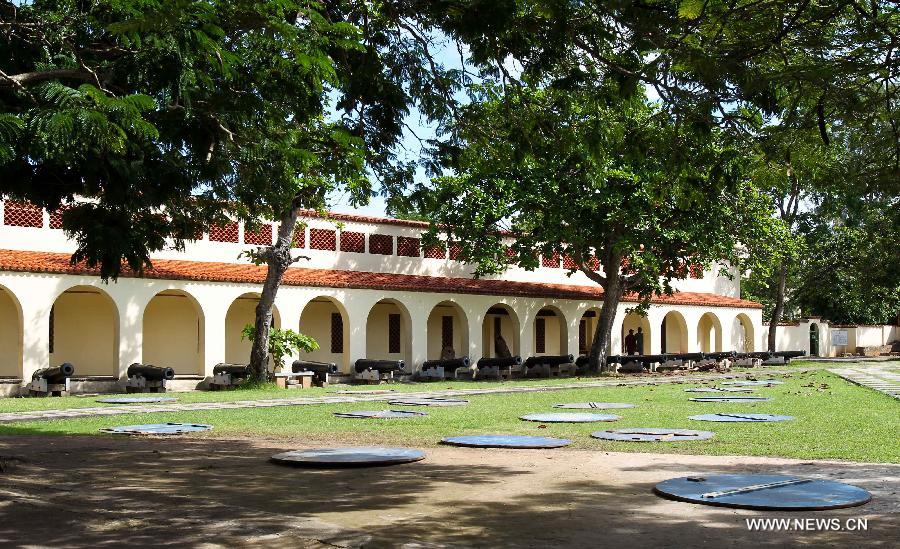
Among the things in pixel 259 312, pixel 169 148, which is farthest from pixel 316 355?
pixel 169 148

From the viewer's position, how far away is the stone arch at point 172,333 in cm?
2769

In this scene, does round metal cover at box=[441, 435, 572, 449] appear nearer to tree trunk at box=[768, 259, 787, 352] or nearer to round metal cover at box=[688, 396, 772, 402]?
round metal cover at box=[688, 396, 772, 402]

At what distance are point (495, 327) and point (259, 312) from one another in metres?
14.2

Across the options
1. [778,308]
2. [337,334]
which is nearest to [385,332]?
[337,334]

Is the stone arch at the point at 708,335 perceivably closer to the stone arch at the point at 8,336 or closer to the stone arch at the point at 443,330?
the stone arch at the point at 443,330

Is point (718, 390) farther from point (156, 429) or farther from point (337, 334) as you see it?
point (337, 334)

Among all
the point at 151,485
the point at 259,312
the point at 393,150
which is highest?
the point at 393,150

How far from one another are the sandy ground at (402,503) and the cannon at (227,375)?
1516 cm

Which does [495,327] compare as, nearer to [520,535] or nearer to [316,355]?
[316,355]

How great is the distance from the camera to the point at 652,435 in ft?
36.4

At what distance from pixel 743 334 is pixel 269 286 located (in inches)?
1134

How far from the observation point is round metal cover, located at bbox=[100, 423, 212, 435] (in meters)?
12.5

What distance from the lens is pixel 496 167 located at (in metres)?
10.5

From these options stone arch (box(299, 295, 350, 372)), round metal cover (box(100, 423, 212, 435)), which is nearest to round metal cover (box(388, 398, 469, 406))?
round metal cover (box(100, 423, 212, 435))
